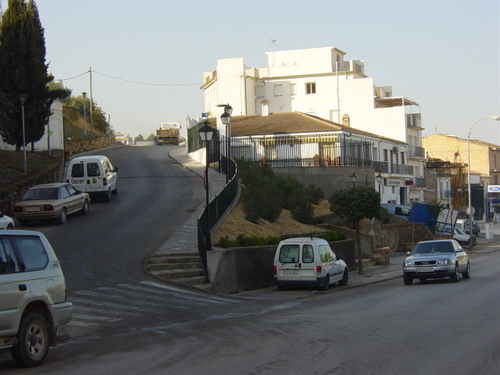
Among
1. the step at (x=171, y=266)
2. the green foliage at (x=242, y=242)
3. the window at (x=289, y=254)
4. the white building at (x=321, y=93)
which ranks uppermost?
the white building at (x=321, y=93)

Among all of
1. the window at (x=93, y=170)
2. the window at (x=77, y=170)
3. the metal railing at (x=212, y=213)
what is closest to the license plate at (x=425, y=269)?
the metal railing at (x=212, y=213)

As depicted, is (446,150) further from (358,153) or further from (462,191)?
(358,153)

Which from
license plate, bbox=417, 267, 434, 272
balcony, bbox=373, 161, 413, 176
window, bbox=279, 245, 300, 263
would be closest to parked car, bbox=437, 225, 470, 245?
balcony, bbox=373, 161, 413, 176

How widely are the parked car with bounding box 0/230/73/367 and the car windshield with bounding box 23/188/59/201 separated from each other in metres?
17.4

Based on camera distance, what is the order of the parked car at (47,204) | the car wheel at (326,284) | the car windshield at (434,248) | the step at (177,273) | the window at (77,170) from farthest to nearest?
the window at (77,170), the parked car at (47,204), the car windshield at (434,248), the car wheel at (326,284), the step at (177,273)

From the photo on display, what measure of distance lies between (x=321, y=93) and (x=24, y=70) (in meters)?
47.3

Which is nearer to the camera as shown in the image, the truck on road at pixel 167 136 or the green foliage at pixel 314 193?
the green foliage at pixel 314 193

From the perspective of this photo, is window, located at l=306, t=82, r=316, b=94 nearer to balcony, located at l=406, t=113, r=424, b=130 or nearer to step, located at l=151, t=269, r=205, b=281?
balcony, located at l=406, t=113, r=424, b=130

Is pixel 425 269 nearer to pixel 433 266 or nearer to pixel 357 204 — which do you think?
pixel 433 266

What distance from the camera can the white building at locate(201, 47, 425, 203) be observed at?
247 feet

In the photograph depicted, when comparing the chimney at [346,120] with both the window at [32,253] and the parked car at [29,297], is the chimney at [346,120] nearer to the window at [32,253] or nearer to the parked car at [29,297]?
the parked car at [29,297]

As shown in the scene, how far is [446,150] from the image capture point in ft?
329

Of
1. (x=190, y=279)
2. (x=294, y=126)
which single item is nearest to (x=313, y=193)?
(x=294, y=126)

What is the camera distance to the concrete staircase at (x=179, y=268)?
19938mm
